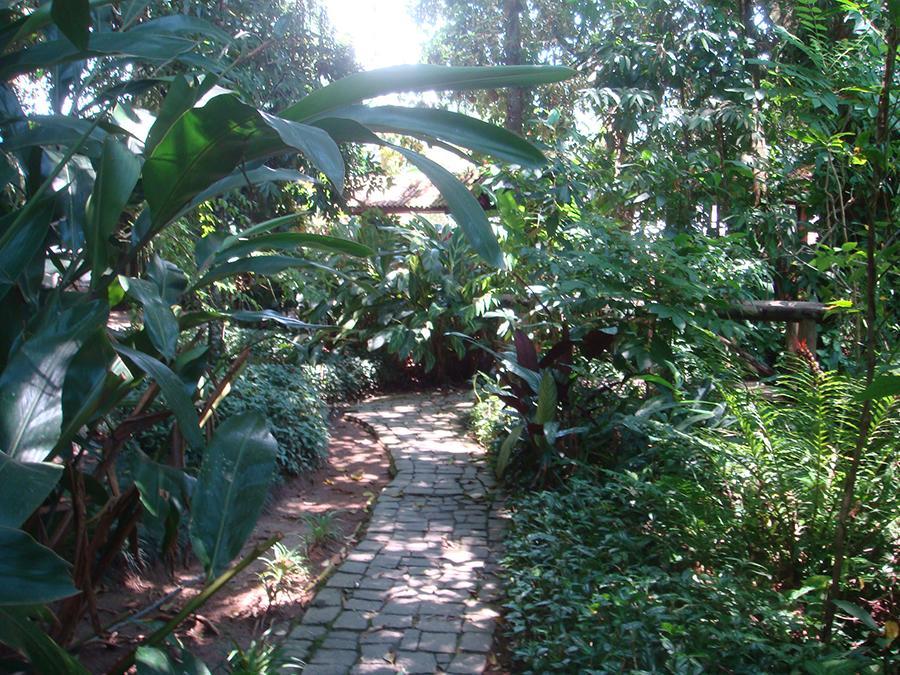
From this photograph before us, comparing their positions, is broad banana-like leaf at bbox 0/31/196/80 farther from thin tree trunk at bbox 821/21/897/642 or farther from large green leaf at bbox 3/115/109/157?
thin tree trunk at bbox 821/21/897/642

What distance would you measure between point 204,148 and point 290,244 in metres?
0.63

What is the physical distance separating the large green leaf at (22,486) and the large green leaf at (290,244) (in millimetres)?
810

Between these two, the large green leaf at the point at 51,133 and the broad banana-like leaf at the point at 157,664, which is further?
the large green leaf at the point at 51,133

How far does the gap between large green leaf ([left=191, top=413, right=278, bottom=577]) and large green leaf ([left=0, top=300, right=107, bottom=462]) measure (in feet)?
1.42

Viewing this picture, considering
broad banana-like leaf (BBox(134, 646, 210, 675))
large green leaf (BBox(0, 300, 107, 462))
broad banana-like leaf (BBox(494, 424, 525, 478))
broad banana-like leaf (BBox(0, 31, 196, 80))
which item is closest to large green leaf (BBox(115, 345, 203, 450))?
large green leaf (BBox(0, 300, 107, 462))

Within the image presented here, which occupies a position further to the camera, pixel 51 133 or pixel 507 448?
pixel 507 448

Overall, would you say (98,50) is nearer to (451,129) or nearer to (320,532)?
(451,129)

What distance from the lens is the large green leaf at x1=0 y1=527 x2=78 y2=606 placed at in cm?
121

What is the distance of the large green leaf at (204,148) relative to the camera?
4.56 feet

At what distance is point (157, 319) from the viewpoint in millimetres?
1727

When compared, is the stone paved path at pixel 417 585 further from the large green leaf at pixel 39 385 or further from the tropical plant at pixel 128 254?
→ the large green leaf at pixel 39 385

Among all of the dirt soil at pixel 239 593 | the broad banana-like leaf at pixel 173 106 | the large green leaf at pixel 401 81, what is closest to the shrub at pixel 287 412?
the dirt soil at pixel 239 593

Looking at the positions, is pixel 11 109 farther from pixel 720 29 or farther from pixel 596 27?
pixel 596 27

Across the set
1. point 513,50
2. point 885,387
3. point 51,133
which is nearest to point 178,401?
point 51,133
